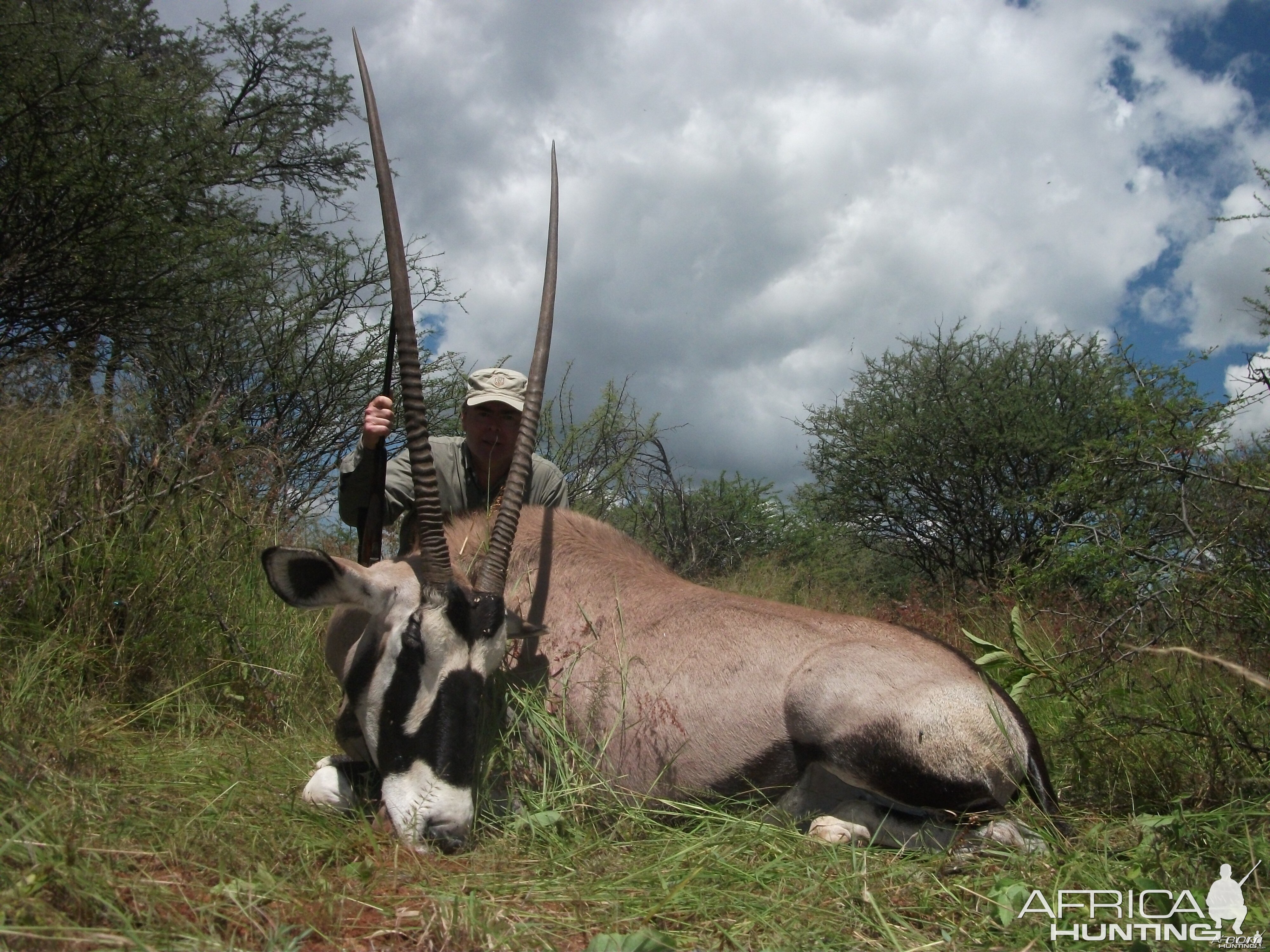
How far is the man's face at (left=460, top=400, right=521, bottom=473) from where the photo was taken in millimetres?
4648

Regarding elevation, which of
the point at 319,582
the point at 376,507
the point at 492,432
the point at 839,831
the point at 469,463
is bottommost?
the point at 839,831

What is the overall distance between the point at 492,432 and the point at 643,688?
1.92 metres

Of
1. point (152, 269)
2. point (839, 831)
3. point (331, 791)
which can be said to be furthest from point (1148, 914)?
point (152, 269)

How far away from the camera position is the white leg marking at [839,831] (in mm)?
2922

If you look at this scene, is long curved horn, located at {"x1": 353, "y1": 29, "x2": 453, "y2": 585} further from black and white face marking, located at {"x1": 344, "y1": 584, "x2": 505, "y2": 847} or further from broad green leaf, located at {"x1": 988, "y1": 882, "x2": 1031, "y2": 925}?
broad green leaf, located at {"x1": 988, "y1": 882, "x2": 1031, "y2": 925}

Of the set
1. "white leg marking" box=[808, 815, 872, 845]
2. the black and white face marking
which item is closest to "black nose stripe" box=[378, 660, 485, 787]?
the black and white face marking

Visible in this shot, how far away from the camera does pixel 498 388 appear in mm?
4688

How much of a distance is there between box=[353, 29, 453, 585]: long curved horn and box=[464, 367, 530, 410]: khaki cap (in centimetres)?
122

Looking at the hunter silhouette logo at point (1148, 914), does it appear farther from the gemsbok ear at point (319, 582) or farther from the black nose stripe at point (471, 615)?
the gemsbok ear at point (319, 582)

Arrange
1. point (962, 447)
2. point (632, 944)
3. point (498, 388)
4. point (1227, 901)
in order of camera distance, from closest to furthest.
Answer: point (632, 944)
point (1227, 901)
point (498, 388)
point (962, 447)

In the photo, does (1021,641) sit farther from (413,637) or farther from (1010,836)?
(413,637)

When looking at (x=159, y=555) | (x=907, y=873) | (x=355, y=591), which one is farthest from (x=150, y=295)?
(x=907, y=873)

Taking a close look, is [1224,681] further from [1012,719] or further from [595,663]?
[595,663]

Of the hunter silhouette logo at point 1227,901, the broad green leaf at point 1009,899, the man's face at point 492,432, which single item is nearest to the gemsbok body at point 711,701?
the broad green leaf at point 1009,899
